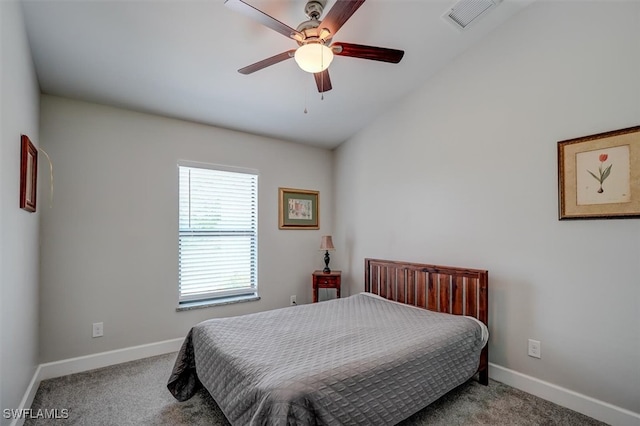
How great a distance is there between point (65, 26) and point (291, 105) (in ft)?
6.04

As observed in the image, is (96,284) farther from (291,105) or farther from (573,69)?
(573,69)

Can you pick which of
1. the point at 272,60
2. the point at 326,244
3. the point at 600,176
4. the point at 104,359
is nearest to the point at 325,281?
the point at 326,244

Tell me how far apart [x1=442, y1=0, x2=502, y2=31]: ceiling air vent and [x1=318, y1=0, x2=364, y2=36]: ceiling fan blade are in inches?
45.9

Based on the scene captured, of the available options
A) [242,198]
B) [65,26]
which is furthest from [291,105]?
[65,26]

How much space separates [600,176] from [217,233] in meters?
3.37

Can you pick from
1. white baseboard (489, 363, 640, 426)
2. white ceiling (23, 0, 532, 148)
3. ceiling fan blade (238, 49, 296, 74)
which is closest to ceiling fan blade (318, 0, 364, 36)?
ceiling fan blade (238, 49, 296, 74)

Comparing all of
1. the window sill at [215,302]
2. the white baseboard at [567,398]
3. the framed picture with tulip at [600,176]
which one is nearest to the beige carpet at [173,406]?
the white baseboard at [567,398]

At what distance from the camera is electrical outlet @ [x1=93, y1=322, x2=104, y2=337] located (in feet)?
8.97

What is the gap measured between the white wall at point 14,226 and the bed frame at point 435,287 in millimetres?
2870

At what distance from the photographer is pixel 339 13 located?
1.64 m

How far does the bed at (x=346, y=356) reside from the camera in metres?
1.46

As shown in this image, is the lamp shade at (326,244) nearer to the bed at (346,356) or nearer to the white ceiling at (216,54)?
the bed at (346,356)

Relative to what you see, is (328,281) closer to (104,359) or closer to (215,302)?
(215,302)

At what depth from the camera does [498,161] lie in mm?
2580
